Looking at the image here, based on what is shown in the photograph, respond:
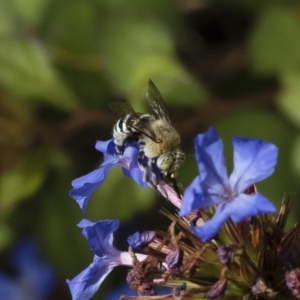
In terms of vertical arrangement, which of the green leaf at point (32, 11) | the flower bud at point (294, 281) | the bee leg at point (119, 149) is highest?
the green leaf at point (32, 11)

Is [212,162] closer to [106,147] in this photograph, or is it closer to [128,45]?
[106,147]

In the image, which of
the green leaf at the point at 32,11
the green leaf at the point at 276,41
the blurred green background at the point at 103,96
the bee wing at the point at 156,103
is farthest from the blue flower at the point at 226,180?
the green leaf at the point at 32,11

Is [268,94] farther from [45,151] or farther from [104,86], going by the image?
[45,151]

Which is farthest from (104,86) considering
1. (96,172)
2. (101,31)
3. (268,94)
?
(96,172)

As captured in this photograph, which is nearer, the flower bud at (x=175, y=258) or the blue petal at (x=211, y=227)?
the blue petal at (x=211, y=227)

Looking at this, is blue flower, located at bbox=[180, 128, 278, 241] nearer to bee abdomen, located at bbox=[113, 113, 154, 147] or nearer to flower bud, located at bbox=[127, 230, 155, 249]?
flower bud, located at bbox=[127, 230, 155, 249]

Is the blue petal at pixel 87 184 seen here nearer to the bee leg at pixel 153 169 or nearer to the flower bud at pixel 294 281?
the bee leg at pixel 153 169
